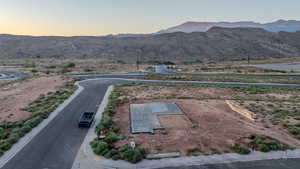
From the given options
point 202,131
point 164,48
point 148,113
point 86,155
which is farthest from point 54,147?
point 164,48

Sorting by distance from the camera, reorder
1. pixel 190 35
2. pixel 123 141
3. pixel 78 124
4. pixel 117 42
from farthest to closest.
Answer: pixel 190 35 < pixel 117 42 < pixel 78 124 < pixel 123 141

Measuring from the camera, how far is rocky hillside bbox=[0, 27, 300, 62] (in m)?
120

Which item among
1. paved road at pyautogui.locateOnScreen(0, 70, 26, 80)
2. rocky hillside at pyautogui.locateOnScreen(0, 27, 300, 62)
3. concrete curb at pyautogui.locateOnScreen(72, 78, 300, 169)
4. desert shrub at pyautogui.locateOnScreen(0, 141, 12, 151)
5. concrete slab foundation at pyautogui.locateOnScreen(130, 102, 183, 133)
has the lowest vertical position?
concrete curb at pyautogui.locateOnScreen(72, 78, 300, 169)

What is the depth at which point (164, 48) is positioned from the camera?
4995 inches

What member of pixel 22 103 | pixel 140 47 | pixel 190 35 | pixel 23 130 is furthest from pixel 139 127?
pixel 190 35

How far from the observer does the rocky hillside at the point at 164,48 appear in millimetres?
119562

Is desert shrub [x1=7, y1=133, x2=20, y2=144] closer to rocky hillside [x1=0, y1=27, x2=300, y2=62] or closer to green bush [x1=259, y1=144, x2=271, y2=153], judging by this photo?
green bush [x1=259, y1=144, x2=271, y2=153]

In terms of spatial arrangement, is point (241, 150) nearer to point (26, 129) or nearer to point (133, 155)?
point (133, 155)

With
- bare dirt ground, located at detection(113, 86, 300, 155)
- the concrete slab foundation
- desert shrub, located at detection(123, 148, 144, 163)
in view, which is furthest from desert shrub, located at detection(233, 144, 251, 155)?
desert shrub, located at detection(123, 148, 144, 163)

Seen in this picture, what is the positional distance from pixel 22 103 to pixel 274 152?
26.6 metres

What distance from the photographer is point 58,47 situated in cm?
13375

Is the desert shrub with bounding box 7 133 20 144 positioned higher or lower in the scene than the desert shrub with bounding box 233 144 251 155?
higher

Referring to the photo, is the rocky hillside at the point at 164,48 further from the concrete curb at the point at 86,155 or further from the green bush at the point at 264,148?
the green bush at the point at 264,148

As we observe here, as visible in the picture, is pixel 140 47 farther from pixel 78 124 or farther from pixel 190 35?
pixel 78 124
